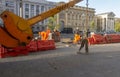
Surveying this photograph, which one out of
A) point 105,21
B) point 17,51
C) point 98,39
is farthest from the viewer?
point 105,21

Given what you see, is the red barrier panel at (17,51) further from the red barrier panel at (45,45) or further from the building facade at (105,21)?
the building facade at (105,21)

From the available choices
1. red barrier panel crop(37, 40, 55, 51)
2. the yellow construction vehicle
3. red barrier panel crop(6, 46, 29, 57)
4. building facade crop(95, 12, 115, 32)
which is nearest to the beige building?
building facade crop(95, 12, 115, 32)

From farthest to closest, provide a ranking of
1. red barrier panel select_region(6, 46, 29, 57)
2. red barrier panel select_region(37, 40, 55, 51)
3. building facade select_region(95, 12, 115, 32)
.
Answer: building facade select_region(95, 12, 115, 32)
red barrier panel select_region(37, 40, 55, 51)
red barrier panel select_region(6, 46, 29, 57)

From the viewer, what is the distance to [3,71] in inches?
446

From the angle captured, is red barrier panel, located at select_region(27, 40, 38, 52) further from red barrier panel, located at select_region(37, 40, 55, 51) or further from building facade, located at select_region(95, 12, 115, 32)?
building facade, located at select_region(95, 12, 115, 32)

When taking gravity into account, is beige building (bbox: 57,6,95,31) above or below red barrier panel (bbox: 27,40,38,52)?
above

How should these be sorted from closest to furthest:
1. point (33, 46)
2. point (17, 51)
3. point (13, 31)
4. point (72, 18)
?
point (13, 31)
point (17, 51)
point (33, 46)
point (72, 18)

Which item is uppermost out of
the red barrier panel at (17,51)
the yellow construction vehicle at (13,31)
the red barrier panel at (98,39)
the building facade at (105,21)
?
the building facade at (105,21)

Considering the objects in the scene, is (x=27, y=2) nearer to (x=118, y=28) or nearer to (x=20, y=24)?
(x=118, y=28)

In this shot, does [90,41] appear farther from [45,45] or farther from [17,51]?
[17,51]

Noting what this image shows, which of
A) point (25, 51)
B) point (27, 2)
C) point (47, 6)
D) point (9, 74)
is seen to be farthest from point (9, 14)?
point (47, 6)


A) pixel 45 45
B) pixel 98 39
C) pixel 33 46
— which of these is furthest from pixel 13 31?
pixel 98 39

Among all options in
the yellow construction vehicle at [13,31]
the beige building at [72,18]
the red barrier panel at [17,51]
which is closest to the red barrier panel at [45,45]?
the red barrier panel at [17,51]

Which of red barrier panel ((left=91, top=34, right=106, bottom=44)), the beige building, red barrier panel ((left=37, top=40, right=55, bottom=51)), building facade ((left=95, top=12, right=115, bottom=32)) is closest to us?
red barrier panel ((left=37, top=40, right=55, bottom=51))
